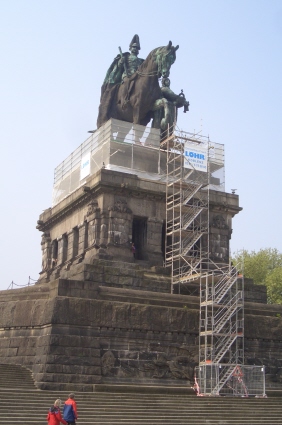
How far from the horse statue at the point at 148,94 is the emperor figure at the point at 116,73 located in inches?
17.3

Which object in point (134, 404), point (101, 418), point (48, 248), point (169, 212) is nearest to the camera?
point (101, 418)

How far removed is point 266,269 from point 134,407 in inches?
1475

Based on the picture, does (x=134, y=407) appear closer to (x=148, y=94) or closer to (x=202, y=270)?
(x=202, y=270)

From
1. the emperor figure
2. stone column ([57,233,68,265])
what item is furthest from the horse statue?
stone column ([57,233,68,265])

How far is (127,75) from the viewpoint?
3594cm

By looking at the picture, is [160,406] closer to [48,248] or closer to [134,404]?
[134,404]

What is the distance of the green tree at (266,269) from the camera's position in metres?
51.4

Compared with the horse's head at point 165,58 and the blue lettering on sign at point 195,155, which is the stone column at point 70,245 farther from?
the horse's head at point 165,58

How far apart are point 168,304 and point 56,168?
1560 cm

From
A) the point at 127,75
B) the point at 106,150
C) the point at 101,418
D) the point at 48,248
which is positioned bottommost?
the point at 101,418

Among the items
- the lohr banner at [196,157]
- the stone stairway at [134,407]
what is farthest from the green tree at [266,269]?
the stone stairway at [134,407]

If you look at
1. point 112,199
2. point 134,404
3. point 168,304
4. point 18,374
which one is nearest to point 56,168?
point 112,199

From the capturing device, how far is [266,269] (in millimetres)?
55969

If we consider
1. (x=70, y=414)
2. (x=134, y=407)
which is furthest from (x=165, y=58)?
(x=70, y=414)
